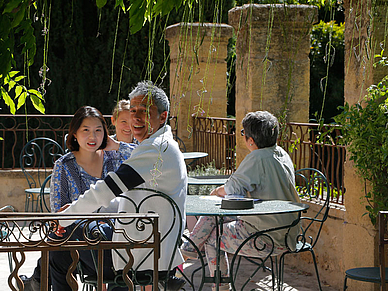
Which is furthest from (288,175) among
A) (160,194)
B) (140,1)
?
(140,1)

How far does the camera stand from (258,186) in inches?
155

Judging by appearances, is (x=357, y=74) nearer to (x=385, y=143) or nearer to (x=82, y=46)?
(x=385, y=143)

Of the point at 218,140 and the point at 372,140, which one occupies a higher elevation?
the point at 372,140

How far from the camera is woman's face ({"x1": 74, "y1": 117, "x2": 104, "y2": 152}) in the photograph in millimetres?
3781

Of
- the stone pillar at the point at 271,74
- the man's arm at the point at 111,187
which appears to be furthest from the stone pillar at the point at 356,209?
the man's arm at the point at 111,187

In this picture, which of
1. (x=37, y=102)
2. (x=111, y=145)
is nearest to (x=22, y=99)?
(x=37, y=102)

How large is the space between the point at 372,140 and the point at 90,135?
1.99 metres

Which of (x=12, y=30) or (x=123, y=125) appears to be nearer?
(x=12, y=30)

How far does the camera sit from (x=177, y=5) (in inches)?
53.6

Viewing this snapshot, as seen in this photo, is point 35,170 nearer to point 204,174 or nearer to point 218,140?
point 204,174

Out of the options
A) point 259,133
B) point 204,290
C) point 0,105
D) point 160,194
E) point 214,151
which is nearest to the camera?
point 160,194

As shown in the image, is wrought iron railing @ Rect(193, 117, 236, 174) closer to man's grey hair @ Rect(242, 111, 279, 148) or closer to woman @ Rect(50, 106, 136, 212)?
man's grey hair @ Rect(242, 111, 279, 148)

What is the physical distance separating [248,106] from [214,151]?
184cm

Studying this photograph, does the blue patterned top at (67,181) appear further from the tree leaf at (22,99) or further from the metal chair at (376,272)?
the metal chair at (376,272)
